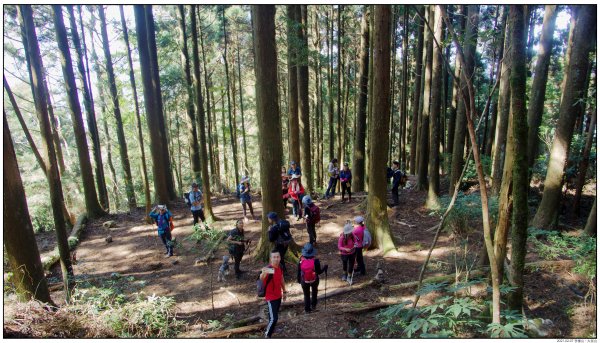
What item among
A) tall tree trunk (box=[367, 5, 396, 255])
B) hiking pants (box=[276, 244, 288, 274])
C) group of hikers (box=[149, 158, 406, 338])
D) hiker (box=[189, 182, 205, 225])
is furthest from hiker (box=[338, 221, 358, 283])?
hiker (box=[189, 182, 205, 225])

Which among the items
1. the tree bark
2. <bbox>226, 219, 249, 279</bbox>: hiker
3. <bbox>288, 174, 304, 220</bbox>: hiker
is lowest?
<bbox>226, 219, 249, 279</bbox>: hiker

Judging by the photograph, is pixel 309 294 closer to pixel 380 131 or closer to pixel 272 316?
pixel 272 316

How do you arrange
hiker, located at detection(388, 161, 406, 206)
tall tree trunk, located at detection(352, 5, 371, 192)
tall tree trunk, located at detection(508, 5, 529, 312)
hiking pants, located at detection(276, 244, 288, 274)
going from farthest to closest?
tall tree trunk, located at detection(352, 5, 371, 192)
hiker, located at detection(388, 161, 406, 206)
hiking pants, located at detection(276, 244, 288, 274)
tall tree trunk, located at detection(508, 5, 529, 312)

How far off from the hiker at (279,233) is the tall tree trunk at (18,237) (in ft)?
14.9

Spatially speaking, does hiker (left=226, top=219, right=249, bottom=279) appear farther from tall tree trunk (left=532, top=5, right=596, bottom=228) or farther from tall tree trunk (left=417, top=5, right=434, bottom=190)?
tall tree trunk (left=417, top=5, right=434, bottom=190)

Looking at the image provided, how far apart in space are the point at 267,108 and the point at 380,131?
314cm

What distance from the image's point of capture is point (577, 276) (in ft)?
23.6

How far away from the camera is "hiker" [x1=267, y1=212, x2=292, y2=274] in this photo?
8.33 meters

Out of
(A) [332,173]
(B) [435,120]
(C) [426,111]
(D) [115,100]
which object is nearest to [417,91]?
(C) [426,111]

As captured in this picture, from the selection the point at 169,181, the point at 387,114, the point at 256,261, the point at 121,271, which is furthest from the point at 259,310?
the point at 169,181

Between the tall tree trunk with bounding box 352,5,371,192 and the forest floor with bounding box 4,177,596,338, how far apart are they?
123 inches

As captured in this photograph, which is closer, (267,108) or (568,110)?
(267,108)

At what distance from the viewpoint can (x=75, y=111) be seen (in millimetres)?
14234

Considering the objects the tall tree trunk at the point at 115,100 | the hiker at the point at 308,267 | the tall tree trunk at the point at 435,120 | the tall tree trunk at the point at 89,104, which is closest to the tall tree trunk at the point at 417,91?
the tall tree trunk at the point at 435,120
